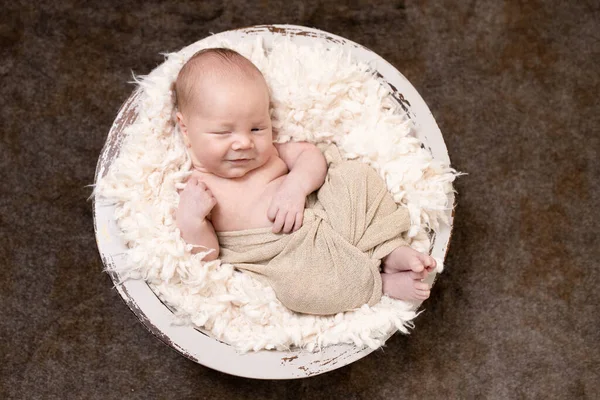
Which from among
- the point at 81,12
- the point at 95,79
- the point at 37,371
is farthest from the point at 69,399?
the point at 81,12

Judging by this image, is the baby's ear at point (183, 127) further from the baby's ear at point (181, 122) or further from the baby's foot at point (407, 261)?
the baby's foot at point (407, 261)

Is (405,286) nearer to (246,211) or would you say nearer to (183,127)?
(246,211)

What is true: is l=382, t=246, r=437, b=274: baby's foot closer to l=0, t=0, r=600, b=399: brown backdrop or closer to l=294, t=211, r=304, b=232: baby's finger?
l=294, t=211, r=304, b=232: baby's finger

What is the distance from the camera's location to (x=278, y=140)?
1.18 metres

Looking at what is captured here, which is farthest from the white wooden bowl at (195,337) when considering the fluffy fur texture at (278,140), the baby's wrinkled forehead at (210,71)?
the baby's wrinkled forehead at (210,71)

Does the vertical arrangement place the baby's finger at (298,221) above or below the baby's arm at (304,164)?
below

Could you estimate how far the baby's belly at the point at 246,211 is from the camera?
112cm

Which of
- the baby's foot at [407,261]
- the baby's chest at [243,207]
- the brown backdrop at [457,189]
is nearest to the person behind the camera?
the baby's foot at [407,261]

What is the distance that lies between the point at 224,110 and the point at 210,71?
7cm

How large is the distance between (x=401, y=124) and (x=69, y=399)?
907mm

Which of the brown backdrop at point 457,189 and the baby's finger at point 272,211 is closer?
the baby's finger at point 272,211

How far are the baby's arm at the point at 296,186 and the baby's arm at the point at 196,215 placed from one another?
0.39 feet

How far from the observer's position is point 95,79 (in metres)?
1.41

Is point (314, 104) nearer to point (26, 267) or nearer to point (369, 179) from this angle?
point (369, 179)
